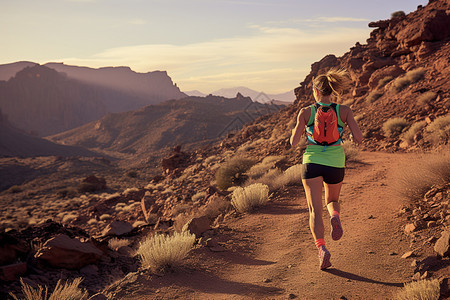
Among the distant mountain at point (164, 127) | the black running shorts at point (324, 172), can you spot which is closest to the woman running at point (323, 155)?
the black running shorts at point (324, 172)

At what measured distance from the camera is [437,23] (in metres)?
18.2

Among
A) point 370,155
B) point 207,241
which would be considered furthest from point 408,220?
point 370,155

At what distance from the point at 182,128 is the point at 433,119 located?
216 ft

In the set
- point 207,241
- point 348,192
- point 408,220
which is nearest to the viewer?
point 408,220

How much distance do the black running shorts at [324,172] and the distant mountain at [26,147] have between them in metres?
76.4

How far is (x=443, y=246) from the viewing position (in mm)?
3482

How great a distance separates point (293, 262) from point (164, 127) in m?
76.2

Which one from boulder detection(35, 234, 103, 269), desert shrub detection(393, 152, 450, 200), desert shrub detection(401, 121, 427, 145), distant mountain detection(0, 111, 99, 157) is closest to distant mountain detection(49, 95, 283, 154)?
distant mountain detection(0, 111, 99, 157)

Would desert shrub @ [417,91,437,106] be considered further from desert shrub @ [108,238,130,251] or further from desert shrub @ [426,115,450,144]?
desert shrub @ [108,238,130,251]

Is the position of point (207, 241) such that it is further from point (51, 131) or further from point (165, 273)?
point (51, 131)

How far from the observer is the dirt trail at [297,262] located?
353 centimetres

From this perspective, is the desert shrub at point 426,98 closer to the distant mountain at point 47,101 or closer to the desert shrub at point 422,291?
the desert shrub at point 422,291

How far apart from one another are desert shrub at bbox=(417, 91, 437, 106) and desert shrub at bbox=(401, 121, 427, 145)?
223 cm

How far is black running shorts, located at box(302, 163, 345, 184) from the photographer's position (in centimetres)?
348
